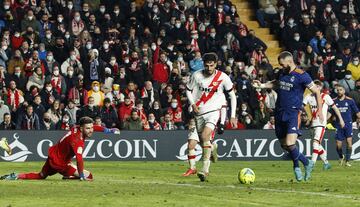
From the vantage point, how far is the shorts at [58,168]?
23.1 meters

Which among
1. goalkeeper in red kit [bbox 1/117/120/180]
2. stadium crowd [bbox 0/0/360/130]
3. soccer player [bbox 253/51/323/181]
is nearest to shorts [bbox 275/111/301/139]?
soccer player [bbox 253/51/323/181]

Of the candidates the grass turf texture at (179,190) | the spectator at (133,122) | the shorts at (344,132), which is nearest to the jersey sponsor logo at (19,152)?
the spectator at (133,122)

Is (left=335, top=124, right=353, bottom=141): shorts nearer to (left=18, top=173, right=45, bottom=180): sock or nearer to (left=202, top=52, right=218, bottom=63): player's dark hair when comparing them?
(left=202, top=52, right=218, bottom=63): player's dark hair

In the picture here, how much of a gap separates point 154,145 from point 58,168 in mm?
12323

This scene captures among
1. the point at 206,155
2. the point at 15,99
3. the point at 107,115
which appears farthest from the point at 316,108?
the point at 15,99

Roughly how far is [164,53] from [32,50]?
14.8 feet

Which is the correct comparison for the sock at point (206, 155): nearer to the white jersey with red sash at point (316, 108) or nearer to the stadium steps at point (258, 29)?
the white jersey with red sash at point (316, 108)

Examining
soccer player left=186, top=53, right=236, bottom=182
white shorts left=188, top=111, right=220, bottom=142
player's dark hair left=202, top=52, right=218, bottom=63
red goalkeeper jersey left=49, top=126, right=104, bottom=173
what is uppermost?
player's dark hair left=202, top=52, right=218, bottom=63

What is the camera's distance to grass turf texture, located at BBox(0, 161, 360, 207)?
18.1 meters

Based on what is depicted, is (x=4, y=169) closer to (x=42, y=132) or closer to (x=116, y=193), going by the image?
(x=42, y=132)

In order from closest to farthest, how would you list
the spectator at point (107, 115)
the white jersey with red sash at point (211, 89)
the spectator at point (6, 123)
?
1. the white jersey with red sash at point (211, 89)
2. the spectator at point (6, 123)
3. the spectator at point (107, 115)

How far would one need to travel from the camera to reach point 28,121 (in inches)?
1383

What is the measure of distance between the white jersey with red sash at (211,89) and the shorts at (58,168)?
2.86 meters

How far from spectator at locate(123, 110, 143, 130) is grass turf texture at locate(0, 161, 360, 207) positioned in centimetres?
773
